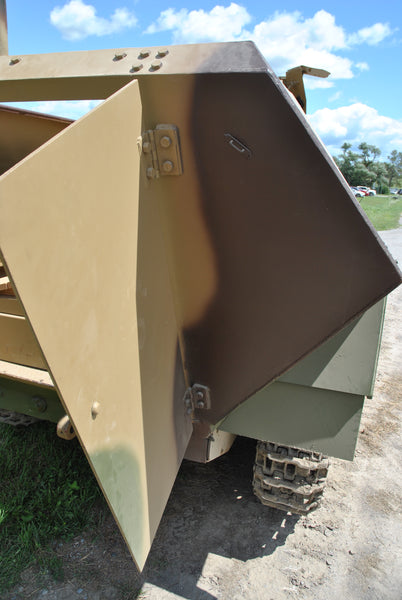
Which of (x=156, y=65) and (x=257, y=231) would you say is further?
(x=257, y=231)

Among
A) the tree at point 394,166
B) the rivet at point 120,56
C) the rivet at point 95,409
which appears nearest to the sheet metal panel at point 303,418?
the rivet at point 95,409

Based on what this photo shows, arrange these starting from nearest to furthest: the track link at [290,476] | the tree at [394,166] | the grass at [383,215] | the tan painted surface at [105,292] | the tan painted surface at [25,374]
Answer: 1. the tan painted surface at [105,292]
2. the tan painted surface at [25,374]
3. the track link at [290,476]
4. the grass at [383,215]
5. the tree at [394,166]

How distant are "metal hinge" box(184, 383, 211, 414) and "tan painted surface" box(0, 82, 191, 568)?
0.18 m

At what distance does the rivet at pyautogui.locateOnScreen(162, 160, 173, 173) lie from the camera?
4.91 ft

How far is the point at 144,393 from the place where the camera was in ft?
5.07

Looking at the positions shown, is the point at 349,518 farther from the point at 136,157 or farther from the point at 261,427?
the point at 136,157

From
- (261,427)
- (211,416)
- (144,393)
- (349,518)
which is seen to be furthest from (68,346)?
(349,518)

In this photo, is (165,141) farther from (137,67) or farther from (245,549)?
(245,549)

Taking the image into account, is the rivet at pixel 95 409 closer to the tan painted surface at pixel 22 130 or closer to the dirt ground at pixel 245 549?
the dirt ground at pixel 245 549

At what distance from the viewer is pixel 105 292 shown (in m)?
1.25

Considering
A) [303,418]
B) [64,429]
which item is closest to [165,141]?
[64,429]

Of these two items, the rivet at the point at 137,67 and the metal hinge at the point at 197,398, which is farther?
Result: the metal hinge at the point at 197,398

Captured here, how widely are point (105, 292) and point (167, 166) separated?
20.2 inches

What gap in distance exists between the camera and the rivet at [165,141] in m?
1.46
